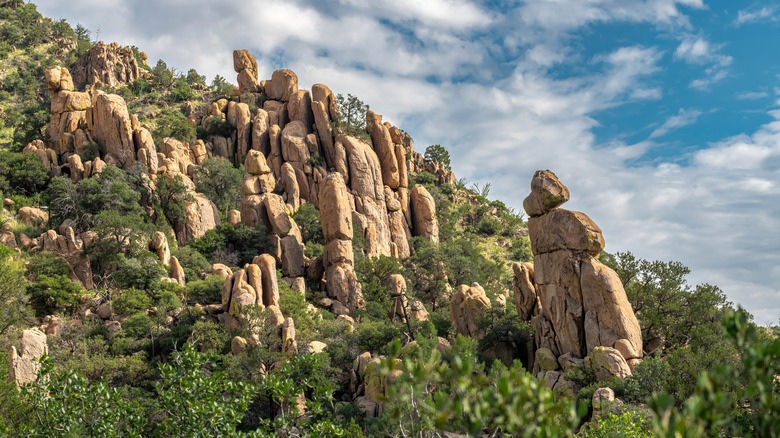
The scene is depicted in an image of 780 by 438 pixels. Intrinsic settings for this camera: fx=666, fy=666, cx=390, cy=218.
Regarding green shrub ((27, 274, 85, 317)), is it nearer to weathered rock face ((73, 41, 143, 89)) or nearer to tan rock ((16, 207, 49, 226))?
tan rock ((16, 207, 49, 226))

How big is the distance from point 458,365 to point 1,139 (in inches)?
2763

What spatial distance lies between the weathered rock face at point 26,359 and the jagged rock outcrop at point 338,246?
22.9 m

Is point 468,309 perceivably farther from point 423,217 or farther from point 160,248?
point 423,217

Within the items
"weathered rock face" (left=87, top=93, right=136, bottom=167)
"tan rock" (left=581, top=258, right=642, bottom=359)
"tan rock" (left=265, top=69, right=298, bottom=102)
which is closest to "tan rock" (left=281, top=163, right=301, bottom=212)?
"weathered rock face" (left=87, top=93, right=136, bottom=167)

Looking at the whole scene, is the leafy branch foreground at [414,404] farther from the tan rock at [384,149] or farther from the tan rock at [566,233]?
the tan rock at [384,149]

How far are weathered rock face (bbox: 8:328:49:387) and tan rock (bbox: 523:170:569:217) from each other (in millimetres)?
22396

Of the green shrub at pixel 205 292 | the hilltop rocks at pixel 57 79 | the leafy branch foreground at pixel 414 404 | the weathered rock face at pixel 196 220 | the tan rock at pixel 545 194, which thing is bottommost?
the leafy branch foreground at pixel 414 404

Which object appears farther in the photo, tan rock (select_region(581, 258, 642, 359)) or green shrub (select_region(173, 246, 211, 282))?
green shrub (select_region(173, 246, 211, 282))

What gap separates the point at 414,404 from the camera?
8.47 m

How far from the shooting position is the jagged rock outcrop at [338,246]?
153 ft

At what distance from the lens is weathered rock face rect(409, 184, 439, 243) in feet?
212

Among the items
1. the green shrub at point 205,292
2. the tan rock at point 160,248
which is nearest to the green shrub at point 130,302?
the green shrub at point 205,292

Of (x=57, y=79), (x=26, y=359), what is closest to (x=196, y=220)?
(x=57, y=79)

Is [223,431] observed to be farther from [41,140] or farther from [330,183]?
[41,140]
